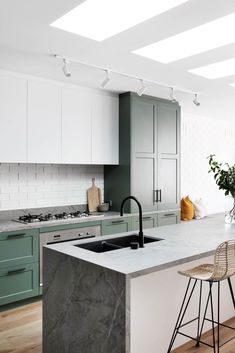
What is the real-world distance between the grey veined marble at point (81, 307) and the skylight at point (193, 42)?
2.00m

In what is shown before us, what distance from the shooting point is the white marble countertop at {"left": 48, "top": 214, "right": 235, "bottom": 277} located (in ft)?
6.77

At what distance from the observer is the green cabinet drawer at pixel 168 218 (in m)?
5.13

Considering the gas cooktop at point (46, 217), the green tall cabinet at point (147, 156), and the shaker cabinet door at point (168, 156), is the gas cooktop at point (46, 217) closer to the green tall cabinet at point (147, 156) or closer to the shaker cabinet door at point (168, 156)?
the green tall cabinet at point (147, 156)

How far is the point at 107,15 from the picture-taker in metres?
2.49

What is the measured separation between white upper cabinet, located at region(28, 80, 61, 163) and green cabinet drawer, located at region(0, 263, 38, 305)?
1.24 metres

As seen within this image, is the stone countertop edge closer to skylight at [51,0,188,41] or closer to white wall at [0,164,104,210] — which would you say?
white wall at [0,164,104,210]

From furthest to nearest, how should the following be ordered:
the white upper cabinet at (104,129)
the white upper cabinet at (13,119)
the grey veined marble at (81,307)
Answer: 1. the white upper cabinet at (104,129)
2. the white upper cabinet at (13,119)
3. the grey veined marble at (81,307)

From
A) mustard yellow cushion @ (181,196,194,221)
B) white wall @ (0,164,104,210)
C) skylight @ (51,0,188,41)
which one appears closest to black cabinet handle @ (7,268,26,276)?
white wall @ (0,164,104,210)

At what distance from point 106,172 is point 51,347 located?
3044 mm

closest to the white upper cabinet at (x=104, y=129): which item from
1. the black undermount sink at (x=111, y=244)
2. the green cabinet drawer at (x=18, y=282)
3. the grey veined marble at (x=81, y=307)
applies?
the green cabinet drawer at (x=18, y=282)

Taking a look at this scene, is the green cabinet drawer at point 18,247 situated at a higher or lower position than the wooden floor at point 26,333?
higher

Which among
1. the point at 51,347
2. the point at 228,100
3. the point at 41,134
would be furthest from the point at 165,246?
the point at 228,100

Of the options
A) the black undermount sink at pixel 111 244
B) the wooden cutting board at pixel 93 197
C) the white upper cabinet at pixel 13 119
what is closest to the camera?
the black undermount sink at pixel 111 244

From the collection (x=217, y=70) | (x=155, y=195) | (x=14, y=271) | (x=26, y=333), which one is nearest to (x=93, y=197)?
(x=155, y=195)
